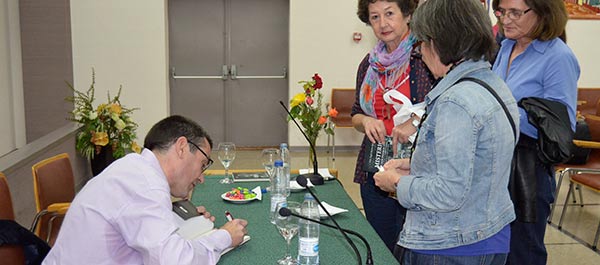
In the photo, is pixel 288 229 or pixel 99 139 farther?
pixel 99 139

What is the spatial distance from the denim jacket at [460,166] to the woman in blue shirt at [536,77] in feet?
2.29

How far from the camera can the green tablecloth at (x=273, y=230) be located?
5.94ft

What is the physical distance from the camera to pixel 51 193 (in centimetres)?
288

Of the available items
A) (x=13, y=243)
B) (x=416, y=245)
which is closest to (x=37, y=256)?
(x=13, y=243)

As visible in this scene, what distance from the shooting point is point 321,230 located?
2.06m

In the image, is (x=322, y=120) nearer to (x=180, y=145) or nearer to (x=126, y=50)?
(x=180, y=145)

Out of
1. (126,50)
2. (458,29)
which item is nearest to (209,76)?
(126,50)

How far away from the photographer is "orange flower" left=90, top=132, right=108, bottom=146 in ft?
14.3

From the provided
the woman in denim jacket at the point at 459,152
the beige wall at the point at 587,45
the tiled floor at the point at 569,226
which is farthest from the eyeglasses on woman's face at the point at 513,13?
the beige wall at the point at 587,45

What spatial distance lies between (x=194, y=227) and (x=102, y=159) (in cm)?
283

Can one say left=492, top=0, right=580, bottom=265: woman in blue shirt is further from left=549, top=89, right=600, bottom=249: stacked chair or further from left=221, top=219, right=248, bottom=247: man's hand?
left=549, top=89, right=600, bottom=249: stacked chair

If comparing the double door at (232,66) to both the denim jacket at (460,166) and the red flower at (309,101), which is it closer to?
the red flower at (309,101)

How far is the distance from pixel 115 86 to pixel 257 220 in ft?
17.7

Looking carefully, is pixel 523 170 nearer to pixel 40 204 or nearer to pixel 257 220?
pixel 257 220
